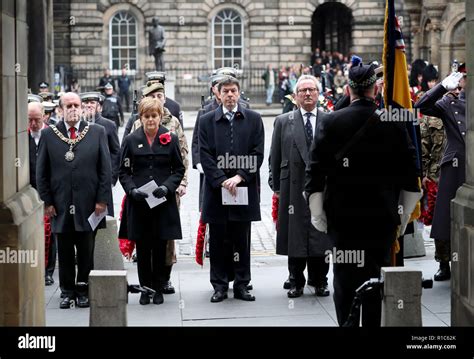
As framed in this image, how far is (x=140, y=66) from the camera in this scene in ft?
159

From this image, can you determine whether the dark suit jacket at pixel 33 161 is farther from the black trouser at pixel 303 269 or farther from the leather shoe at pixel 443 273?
the leather shoe at pixel 443 273

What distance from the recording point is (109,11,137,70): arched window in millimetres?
48531

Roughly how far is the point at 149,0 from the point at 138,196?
39.1 metres

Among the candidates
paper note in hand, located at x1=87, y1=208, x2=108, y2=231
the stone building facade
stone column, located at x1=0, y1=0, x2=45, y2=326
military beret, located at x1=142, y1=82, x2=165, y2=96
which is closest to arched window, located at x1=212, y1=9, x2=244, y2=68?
the stone building facade

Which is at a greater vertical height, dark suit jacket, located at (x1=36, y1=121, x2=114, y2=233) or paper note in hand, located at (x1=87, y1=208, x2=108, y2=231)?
dark suit jacket, located at (x1=36, y1=121, x2=114, y2=233)

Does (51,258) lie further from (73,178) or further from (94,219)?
(73,178)

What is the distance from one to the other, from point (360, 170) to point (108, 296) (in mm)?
1978

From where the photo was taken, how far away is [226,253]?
10.4 meters

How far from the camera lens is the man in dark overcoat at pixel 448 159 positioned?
10.7 metres

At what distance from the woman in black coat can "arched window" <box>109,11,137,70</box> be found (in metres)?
38.7

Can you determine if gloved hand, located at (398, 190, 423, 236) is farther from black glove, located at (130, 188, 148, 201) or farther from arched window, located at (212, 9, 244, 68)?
arched window, located at (212, 9, 244, 68)

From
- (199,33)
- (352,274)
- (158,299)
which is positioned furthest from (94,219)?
(199,33)

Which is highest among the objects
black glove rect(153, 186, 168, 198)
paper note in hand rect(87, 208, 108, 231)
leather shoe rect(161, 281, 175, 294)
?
black glove rect(153, 186, 168, 198)
